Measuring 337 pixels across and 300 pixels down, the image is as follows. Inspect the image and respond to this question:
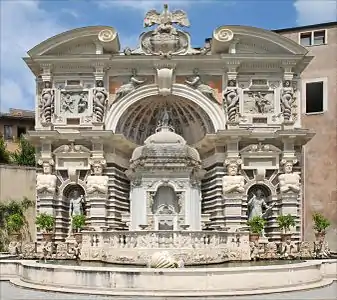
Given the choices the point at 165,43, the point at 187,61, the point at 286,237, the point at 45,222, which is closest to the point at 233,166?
the point at 286,237

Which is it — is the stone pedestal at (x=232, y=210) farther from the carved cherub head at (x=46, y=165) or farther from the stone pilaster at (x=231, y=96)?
the carved cherub head at (x=46, y=165)

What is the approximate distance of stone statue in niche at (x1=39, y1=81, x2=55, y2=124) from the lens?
985 inches

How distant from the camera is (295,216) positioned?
2381cm

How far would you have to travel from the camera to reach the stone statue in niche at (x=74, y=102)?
25344 mm

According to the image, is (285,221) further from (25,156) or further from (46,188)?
(25,156)

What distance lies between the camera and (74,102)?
25469 mm

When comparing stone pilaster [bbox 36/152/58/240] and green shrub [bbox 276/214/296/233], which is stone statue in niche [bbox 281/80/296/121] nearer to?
green shrub [bbox 276/214/296/233]

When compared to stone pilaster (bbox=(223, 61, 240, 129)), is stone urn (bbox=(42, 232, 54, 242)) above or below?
below

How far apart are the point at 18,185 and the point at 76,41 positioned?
27.8ft

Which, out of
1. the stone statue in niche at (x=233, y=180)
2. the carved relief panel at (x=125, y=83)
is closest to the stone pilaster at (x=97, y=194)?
the carved relief panel at (x=125, y=83)

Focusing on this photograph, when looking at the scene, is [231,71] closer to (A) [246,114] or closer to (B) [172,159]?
(A) [246,114]

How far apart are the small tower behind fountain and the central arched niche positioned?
346 centimetres

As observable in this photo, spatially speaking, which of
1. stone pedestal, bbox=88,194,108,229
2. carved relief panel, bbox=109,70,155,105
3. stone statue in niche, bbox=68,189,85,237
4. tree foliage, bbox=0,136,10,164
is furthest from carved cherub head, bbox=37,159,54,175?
tree foliage, bbox=0,136,10,164

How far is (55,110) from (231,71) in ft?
27.6
